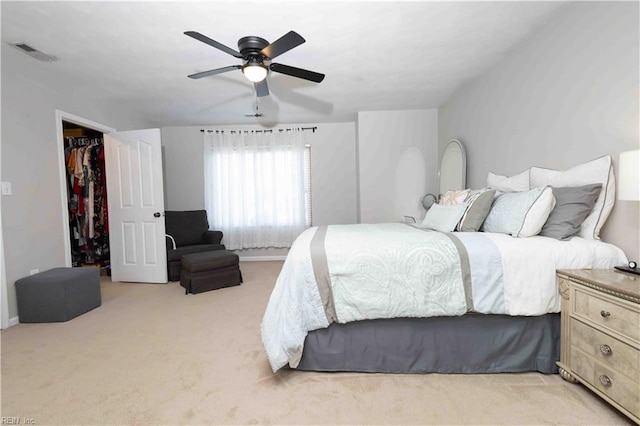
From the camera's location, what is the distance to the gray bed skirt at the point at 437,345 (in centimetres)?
166

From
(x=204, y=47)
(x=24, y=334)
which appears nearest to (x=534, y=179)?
(x=204, y=47)

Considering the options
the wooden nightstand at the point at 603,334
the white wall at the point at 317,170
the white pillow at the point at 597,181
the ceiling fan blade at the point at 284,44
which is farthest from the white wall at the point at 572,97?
the white wall at the point at 317,170

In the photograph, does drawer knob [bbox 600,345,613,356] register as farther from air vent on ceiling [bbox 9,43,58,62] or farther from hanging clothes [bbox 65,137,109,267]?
hanging clothes [bbox 65,137,109,267]

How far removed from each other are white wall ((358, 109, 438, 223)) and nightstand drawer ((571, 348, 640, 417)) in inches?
118

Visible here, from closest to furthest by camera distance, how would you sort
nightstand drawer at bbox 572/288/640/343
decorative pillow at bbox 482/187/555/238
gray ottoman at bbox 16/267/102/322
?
nightstand drawer at bbox 572/288/640/343, decorative pillow at bbox 482/187/555/238, gray ottoman at bbox 16/267/102/322

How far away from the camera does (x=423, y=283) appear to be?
1.62 metres

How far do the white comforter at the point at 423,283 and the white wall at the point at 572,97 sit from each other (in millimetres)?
531

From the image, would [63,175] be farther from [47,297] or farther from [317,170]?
[317,170]

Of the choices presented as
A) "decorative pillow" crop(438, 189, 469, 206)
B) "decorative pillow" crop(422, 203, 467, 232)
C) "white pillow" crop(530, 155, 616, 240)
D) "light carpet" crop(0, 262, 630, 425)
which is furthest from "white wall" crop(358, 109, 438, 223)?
"light carpet" crop(0, 262, 630, 425)

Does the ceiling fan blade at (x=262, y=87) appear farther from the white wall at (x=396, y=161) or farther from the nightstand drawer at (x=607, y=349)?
the nightstand drawer at (x=607, y=349)

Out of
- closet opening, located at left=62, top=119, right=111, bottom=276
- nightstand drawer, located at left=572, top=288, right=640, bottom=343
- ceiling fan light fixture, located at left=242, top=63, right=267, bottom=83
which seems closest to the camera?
nightstand drawer, located at left=572, top=288, right=640, bottom=343

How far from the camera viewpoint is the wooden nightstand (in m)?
1.21

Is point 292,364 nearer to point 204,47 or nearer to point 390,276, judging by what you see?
point 390,276

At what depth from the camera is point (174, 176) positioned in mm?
5027
